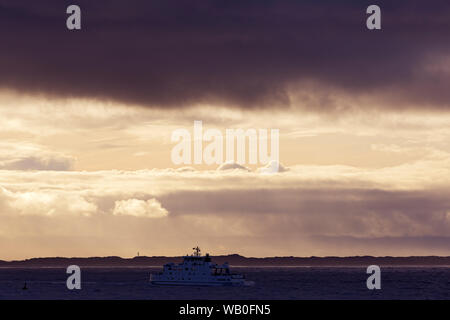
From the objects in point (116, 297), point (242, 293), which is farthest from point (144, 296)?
point (242, 293)
